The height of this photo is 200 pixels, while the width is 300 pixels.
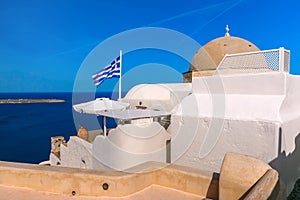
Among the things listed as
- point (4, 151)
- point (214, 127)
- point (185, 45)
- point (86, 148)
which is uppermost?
point (185, 45)

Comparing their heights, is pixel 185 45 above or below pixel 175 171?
above

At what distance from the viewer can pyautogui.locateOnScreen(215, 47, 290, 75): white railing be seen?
5844 millimetres

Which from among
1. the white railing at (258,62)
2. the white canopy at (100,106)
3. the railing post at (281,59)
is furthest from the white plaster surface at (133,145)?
the railing post at (281,59)

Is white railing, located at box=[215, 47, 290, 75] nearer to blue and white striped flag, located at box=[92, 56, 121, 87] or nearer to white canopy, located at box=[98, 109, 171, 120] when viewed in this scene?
white canopy, located at box=[98, 109, 171, 120]

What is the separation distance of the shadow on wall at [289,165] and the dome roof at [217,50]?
6514 millimetres

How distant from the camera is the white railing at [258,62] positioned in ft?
19.2

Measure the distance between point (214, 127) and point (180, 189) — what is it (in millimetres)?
2696

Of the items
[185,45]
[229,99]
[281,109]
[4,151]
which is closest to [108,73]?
[185,45]

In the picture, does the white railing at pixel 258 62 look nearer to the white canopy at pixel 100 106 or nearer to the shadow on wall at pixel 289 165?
the shadow on wall at pixel 289 165

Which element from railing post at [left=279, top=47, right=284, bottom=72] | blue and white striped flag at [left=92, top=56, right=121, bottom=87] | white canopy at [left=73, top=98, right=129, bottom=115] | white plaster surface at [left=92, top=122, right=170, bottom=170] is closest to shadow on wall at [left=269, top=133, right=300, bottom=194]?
railing post at [left=279, top=47, right=284, bottom=72]

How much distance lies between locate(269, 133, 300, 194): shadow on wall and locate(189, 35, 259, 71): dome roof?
21.4 feet

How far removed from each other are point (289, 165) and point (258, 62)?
2753 millimetres

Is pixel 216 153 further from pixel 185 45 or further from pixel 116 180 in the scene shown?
pixel 185 45

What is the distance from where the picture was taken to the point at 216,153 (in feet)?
20.3
